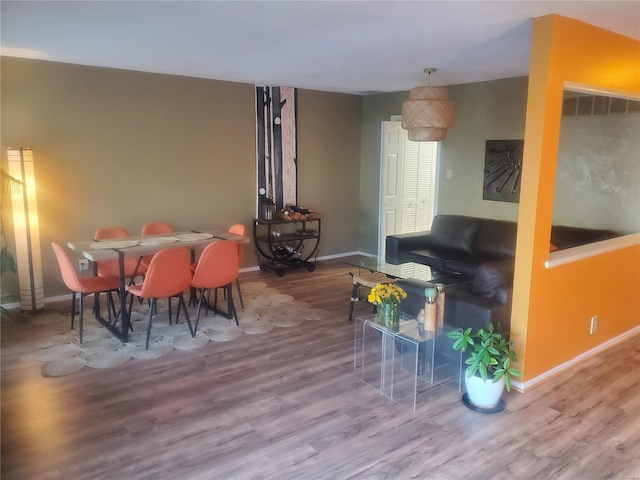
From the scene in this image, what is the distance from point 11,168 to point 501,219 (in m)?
5.20

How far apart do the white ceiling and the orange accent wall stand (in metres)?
0.15

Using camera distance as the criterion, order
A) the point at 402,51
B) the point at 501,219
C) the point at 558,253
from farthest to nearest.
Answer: the point at 501,219 → the point at 402,51 → the point at 558,253

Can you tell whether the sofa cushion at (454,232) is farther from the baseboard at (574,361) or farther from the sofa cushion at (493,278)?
the sofa cushion at (493,278)

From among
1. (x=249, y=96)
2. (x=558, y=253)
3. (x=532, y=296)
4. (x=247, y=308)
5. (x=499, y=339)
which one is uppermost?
(x=249, y=96)

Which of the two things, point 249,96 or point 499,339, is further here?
point 249,96

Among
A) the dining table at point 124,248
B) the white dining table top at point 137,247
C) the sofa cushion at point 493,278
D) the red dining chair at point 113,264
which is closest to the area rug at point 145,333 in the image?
the dining table at point 124,248

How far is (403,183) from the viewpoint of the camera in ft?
23.8

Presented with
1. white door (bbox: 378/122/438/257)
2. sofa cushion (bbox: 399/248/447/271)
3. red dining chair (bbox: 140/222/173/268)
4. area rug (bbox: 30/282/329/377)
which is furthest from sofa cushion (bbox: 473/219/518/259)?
red dining chair (bbox: 140/222/173/268)

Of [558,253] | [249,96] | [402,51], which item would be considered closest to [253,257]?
[249,96]

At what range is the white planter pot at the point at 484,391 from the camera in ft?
9.62

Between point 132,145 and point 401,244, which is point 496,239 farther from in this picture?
point 132,145

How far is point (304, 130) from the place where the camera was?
6785 millimetres

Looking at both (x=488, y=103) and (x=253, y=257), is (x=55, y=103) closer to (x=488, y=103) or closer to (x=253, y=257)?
(x=253, y=257)

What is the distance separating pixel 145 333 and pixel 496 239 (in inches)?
151
